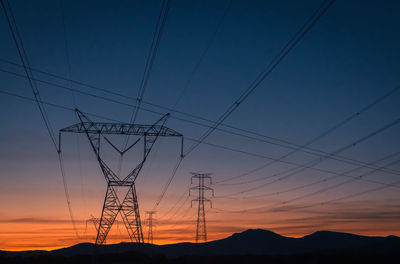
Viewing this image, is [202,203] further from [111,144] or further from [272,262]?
[111,144]

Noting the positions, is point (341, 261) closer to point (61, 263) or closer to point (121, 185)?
point (121, 185)

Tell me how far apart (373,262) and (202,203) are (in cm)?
2369

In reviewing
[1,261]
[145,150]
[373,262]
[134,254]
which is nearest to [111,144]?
[145,150]

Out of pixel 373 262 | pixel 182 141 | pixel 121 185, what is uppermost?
pixel 182 141

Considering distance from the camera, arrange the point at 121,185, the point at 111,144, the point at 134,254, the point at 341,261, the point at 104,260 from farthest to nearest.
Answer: the point at 134,254 < the point at 104,260 < the point at 341,261 < the point at 121,185 < the point at 111,144

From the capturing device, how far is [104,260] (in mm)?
81000

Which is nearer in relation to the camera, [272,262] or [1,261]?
[272,262]

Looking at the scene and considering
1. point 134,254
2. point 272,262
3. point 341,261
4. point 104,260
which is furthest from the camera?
point 134,254

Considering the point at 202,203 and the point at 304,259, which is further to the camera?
the point at 202,203

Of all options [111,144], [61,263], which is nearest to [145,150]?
[111,144]

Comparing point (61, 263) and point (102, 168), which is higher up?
point (102, 168)

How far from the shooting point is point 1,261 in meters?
59.8

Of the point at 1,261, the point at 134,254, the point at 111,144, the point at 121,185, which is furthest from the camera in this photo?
the point at 134,254

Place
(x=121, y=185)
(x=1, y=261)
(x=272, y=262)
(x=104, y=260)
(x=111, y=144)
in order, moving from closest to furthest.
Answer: (x=111, y=144) → (x=121, y=185) → (x=272, y=262) → (x=1, y=261) → (x=104, y=260)
